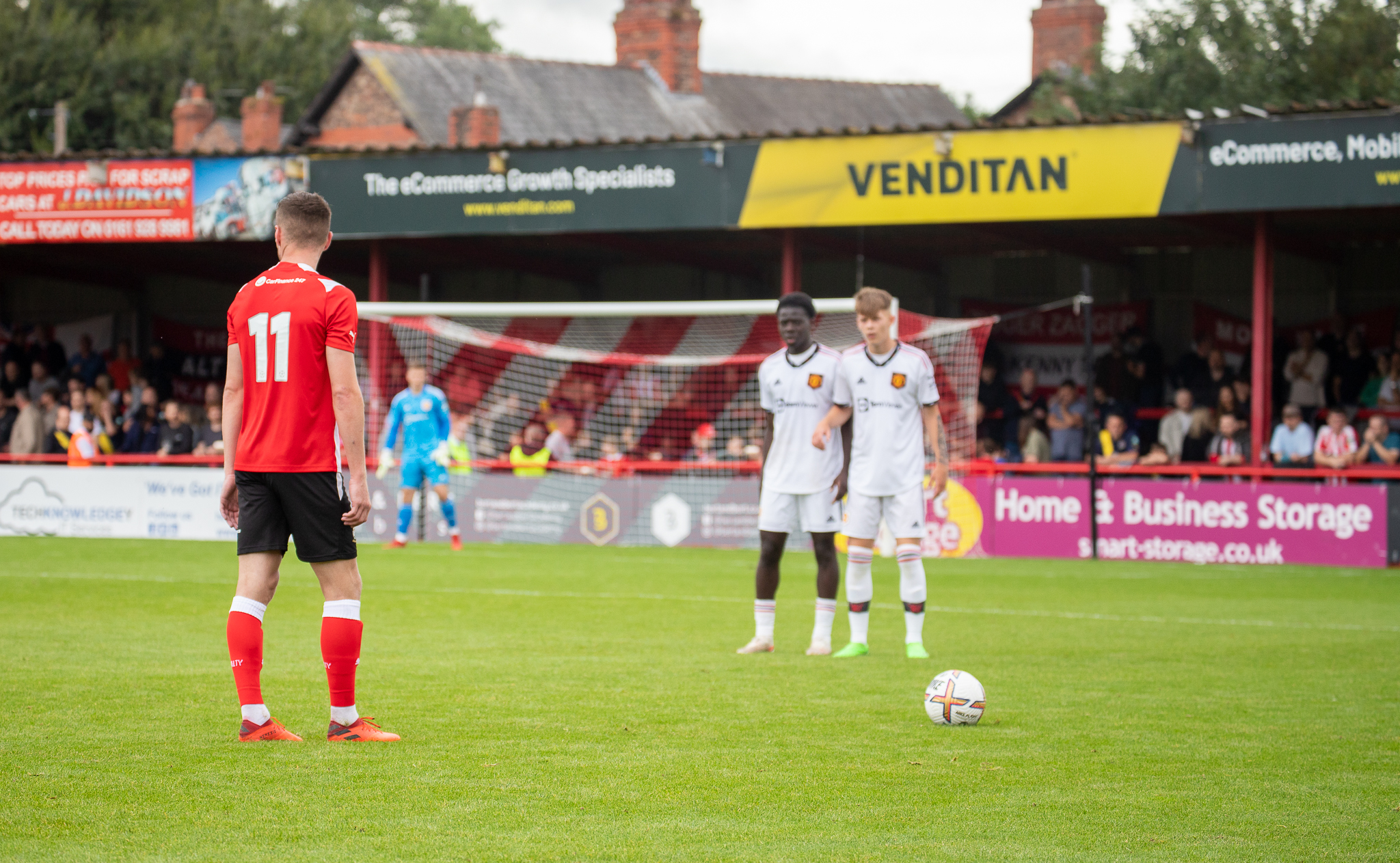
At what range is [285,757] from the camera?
569 cm

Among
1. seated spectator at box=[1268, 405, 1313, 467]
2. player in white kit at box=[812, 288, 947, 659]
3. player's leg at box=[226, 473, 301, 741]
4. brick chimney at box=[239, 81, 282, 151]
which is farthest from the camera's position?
brick chimney at box=[239, 81, 282, 151]

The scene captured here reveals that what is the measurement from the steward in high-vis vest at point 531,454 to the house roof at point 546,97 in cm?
1996

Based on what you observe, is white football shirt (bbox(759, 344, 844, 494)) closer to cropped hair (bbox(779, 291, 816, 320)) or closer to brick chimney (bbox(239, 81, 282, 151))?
cropped hair (bbox(779, 291, 816, 320))

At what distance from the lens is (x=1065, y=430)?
20.5 meters

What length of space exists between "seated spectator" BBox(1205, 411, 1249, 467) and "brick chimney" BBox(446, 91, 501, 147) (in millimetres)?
22729

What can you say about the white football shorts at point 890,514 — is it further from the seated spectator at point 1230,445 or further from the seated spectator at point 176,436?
the seated spectator at point 176,436

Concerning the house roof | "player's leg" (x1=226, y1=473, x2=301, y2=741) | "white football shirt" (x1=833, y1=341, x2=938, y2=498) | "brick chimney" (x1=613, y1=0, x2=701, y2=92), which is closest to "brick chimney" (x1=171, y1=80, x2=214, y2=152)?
the house roof

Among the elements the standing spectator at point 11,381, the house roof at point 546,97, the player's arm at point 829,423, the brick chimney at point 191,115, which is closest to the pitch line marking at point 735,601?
the player's arm at point 829,423

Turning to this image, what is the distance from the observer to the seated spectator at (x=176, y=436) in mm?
21219

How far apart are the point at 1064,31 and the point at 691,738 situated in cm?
4246

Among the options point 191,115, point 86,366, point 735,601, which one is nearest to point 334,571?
point 735,601

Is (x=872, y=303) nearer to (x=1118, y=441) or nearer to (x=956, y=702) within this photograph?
(x=956, y=702)

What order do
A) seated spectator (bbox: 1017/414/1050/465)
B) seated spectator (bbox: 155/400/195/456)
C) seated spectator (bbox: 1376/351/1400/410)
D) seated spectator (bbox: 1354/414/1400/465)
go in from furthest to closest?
seated spectator (bbox: 155/400/195/456) → seated spectator (bbox: 1376/351/1400/410) → seated spectator (bbox: 1017/414/1050/465) → seated spectator (bbox: 1354/414/1400/465)

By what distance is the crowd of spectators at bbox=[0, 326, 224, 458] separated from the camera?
21.5 m
